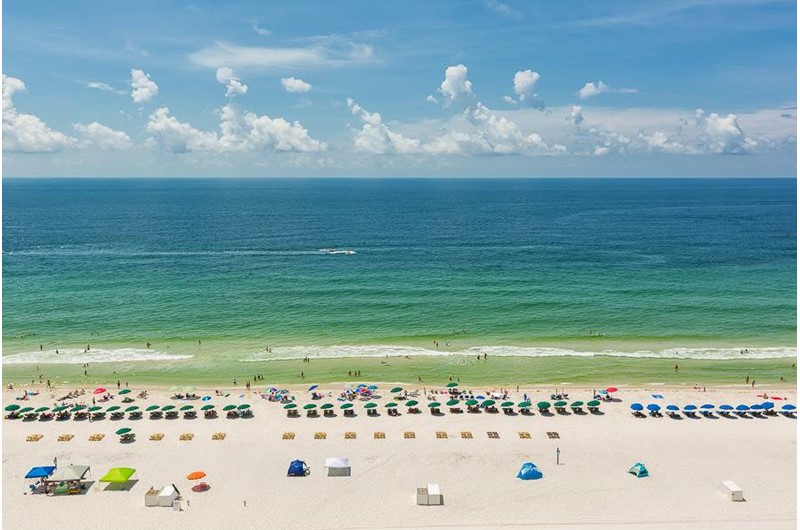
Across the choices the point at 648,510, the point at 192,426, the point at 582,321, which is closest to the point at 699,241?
the point at 582,321

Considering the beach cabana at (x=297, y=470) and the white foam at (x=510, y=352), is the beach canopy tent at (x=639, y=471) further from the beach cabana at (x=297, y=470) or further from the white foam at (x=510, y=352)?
the white foam at (x=510, y=352)

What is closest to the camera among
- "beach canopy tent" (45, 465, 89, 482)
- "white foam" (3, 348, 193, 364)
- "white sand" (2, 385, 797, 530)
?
"white sand" (2, 385, 797, 530)

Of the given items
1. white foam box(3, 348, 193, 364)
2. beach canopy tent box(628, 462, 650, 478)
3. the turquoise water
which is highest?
the turquoise water

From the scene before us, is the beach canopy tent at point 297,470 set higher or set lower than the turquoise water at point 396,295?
lower

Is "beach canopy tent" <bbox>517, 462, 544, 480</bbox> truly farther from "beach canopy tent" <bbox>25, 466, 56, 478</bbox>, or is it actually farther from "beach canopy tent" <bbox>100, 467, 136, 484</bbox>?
"beach canopy tent" <bbox>25, 466, 56, 478</bbox>

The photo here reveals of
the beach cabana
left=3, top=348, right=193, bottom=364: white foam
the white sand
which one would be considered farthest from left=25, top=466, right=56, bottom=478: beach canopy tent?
left=3, top=348, right=193, bottom=364: white foam

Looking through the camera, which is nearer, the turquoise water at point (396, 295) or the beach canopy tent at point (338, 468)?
the beach canopy tent at point (338, 468)

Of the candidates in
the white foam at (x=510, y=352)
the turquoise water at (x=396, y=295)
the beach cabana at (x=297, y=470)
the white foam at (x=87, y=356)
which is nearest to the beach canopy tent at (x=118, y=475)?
the beach cabana at (x=297, y=470)
